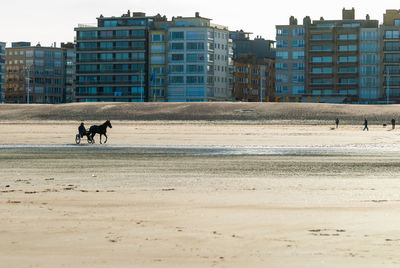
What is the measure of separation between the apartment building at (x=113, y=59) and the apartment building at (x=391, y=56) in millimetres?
48737

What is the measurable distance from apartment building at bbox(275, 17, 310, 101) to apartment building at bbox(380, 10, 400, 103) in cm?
1669

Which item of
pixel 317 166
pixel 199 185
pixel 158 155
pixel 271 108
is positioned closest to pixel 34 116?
pixel 271 108

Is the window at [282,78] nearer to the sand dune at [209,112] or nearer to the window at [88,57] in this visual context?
the window at [88,57]

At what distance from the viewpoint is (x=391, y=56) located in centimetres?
16188

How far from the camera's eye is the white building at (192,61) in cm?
16012

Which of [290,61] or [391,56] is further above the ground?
[391,56]

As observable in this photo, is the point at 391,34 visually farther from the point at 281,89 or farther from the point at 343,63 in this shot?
the point at 281,89

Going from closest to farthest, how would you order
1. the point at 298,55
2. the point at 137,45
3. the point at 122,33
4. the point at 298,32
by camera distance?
the point at 137,45, the point at 122,33, the point at 298,55, the point at 298,32

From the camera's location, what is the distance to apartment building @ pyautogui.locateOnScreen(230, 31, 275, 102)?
175 meters

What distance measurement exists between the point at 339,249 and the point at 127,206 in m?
6.13

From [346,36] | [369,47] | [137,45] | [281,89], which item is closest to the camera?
[369,47]

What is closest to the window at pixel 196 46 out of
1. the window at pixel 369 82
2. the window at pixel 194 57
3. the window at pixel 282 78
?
the window at pixel 194 57

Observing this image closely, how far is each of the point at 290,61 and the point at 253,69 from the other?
1278 centimetres

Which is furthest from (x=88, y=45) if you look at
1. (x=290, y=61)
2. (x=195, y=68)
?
(x=290, y=61)
